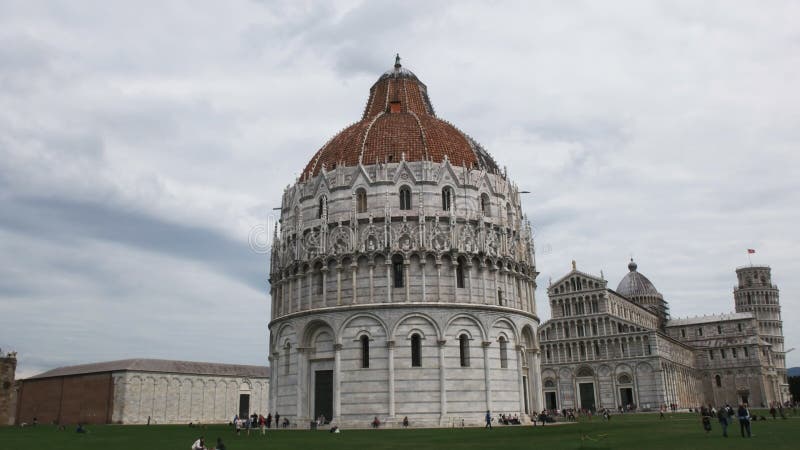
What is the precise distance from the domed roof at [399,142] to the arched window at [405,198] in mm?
2582

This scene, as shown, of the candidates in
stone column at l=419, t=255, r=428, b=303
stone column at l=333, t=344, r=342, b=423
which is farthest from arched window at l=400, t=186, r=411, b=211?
stone column at l=333, t=344, r=342, b=423

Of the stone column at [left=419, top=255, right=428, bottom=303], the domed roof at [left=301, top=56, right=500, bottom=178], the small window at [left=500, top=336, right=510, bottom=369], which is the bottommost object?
the small window at [left=500, top=336, right=510, bottom=369]

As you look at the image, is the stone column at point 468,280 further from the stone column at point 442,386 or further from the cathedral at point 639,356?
the cathedral at point 639,356

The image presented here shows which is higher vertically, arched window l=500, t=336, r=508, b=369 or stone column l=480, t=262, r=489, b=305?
stone column l=480, t=262, r=489, b=305

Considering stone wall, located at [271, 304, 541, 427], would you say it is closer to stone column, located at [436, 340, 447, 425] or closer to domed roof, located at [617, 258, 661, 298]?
stone column, located at [436, 340, 447, 425]

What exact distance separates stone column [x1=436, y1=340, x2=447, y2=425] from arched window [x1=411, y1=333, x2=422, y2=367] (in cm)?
123

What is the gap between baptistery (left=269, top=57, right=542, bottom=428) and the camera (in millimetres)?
39688

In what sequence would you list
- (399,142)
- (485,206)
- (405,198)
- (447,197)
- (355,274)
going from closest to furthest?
(355,274) < (405,198) < (447,197) < (485,206) < (399,142)

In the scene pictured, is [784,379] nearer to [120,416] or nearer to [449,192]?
[449,192]

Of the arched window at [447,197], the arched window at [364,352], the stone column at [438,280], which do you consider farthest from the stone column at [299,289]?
the arched window at [447,197]

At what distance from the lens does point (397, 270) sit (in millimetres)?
41719

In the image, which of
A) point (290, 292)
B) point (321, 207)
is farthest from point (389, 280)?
point (321, 207)

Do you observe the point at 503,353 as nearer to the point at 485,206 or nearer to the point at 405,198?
the point at 485,206

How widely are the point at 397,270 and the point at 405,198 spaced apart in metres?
5.13
